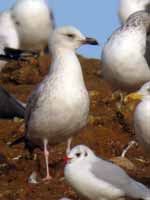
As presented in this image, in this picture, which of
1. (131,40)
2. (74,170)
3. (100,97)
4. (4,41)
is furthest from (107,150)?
(4,41)

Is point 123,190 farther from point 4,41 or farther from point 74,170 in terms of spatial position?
point 4,41

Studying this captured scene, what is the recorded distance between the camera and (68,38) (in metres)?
12.3

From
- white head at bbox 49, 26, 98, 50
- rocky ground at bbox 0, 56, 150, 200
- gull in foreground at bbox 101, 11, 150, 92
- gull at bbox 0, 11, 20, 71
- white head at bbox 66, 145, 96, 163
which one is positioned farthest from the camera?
gull at bbox 0, 11, 20, 71

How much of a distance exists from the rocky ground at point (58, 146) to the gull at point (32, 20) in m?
1.62

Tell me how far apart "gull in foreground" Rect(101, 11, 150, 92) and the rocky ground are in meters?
0.42

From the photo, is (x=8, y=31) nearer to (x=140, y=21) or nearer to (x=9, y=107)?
(x=140, y=21)

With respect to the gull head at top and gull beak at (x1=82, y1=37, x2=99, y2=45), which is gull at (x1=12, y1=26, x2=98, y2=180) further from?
the gull head at top

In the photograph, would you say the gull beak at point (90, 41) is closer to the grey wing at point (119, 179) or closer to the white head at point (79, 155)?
the white head at point (79, 155)

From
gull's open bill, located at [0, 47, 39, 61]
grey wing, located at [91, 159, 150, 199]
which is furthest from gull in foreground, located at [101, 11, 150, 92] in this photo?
grey wing, located at [91, 159, 150, 199]

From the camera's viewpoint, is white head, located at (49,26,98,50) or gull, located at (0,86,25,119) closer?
white head, located at (49,26,98,50)

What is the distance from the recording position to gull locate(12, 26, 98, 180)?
1180cm

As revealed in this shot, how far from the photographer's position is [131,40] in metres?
14.4

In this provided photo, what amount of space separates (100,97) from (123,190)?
19.9 feet

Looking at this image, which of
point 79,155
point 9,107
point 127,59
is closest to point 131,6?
point 127,59
